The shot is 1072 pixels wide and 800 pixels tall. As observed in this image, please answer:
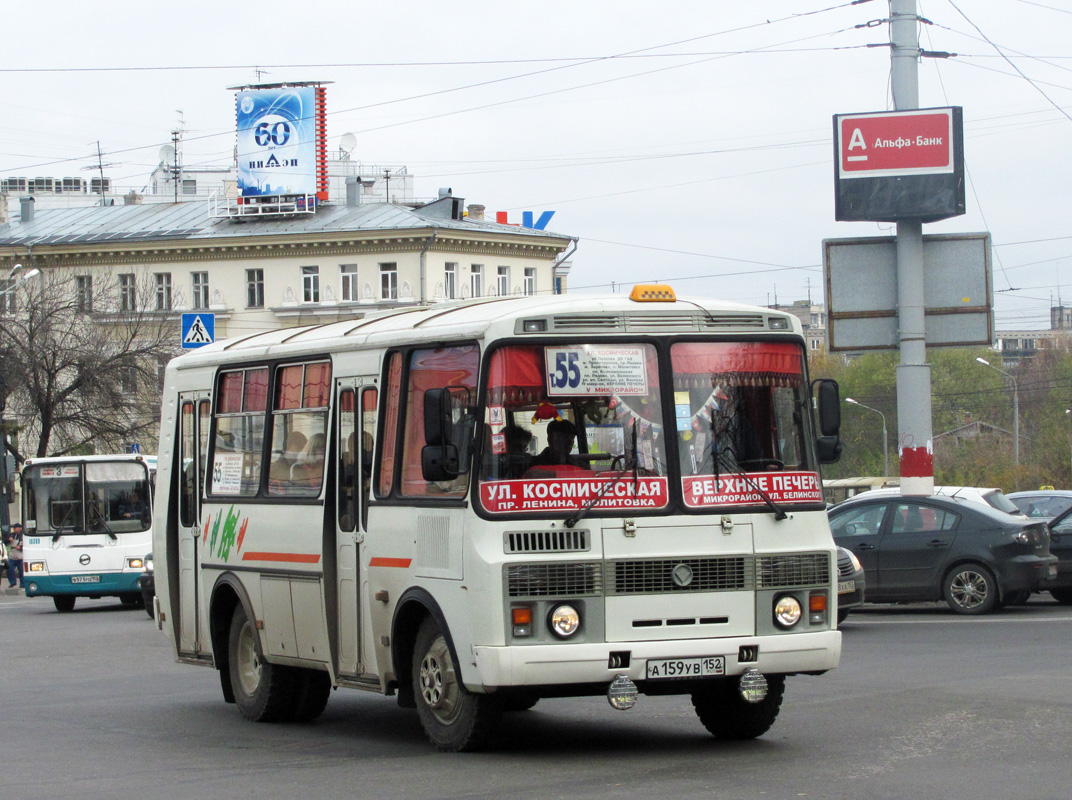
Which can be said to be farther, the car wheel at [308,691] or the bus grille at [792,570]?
the car wheel at [308,691]

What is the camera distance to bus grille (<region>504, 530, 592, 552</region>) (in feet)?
29.6

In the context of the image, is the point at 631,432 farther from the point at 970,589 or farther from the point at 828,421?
the point at 970,589

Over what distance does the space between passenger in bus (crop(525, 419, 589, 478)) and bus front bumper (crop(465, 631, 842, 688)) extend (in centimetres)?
97

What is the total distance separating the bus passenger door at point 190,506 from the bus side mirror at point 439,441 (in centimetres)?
423

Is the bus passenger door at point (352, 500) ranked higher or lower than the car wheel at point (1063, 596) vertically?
higher

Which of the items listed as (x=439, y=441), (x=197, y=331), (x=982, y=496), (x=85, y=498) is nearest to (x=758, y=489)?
(x=439, y=441)

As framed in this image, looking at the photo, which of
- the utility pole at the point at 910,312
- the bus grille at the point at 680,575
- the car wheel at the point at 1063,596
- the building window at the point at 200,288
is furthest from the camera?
the building window at the point at 200,288

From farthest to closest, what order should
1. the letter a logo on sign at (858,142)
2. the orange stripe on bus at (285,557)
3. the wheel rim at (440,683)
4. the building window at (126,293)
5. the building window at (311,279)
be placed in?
the building window at (311,279)
the building window at (126,293)
the letter a logo on sign at (858,142)
the orange stripe on bus at (285,557)
the wheel rim at (440,683)


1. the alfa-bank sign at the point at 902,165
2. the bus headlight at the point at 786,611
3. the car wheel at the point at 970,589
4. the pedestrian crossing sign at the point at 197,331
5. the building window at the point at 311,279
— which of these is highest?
the building window at the point at 311,279

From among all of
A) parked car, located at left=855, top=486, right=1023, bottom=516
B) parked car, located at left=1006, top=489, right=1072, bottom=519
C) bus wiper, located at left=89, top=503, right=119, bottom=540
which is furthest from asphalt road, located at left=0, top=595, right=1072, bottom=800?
bus wiper, located at left=89, top=503, right=119, bottom=540

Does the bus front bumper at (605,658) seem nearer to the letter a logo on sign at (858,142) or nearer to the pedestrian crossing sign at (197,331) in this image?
the pedestrian crossing sign at (197,331)

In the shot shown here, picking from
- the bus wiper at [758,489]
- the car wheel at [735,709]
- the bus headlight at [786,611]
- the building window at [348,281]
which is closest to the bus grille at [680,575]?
the bus headlight at [786,611]

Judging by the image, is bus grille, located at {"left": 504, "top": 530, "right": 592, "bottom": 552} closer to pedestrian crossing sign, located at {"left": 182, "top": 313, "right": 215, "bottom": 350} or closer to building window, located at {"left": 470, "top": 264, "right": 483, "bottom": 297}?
pedestrian crossing sign, located at {"left": 182, "top": 313, "right": 215, "bottom": 350}

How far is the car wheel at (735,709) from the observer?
9.91 m
